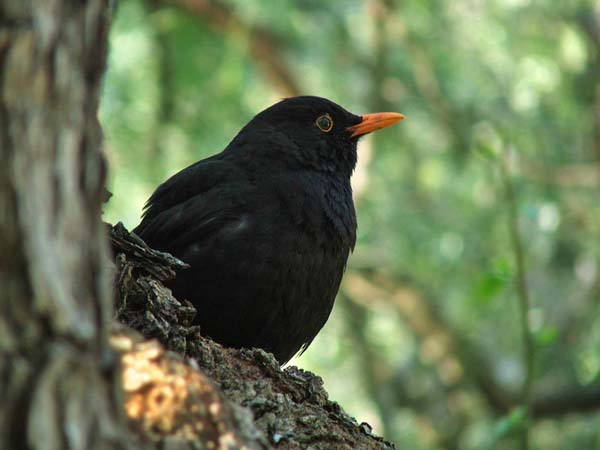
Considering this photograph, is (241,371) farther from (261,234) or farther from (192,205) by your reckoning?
(192,205)

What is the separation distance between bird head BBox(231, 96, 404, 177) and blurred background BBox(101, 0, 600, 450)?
114cm

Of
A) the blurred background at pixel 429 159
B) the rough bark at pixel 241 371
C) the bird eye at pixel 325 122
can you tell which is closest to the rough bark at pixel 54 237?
the rough bark at pixel 241 371

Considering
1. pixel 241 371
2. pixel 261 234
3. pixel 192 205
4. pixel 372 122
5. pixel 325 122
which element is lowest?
pixel 241 371

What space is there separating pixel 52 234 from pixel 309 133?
147 inches

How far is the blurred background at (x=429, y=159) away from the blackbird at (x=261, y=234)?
1414mm

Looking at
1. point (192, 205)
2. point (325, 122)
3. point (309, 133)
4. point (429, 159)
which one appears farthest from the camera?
point (429, 159)

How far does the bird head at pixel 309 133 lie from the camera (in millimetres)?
4918

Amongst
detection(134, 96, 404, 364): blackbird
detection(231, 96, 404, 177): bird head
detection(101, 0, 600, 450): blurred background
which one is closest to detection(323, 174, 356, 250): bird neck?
detection(134, 96, 404, 364): blackbird

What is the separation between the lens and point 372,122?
17.7 ft

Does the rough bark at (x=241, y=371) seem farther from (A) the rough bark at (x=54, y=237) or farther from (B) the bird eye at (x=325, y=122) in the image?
(B) the bird eye at (x=325, y=122)

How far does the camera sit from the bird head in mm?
4918

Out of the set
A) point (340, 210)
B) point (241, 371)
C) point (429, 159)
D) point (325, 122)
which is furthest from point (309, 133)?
point (429, 159)

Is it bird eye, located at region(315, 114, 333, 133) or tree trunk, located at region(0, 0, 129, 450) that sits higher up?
bird eye, located at region(315, 114, 333, 133)

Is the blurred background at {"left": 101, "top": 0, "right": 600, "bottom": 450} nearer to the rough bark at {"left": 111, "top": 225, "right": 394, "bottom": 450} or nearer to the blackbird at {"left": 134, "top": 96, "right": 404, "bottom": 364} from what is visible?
the blackbird at {"left": 134, "top": 96, "right": 404, "bottom": 364}
